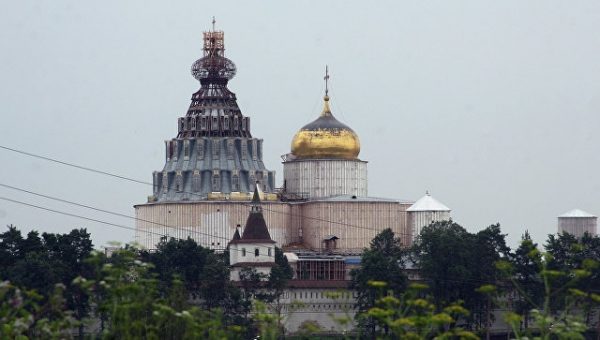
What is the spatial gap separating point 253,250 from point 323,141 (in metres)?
28.7

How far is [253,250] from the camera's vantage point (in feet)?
444

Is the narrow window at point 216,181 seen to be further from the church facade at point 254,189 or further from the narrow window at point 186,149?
the narrow window at point 186,149

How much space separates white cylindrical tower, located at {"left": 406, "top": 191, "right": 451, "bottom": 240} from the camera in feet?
518

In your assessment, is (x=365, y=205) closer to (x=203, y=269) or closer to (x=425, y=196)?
(x=425, y=196)

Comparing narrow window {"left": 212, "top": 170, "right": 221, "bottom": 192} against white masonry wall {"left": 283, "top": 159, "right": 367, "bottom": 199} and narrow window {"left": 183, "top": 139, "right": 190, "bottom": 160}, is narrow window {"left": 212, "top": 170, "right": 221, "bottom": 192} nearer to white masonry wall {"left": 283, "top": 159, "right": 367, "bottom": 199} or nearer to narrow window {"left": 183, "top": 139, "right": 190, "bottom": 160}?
narrow window {"left": 183, "top": 139, "right": 190, "bottom": 160}

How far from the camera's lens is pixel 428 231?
144 meters

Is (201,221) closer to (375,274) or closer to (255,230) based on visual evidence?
(255,230)

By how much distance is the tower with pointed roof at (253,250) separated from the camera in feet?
438

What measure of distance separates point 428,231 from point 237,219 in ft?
56.0

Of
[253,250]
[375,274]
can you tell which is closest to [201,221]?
[253,250]

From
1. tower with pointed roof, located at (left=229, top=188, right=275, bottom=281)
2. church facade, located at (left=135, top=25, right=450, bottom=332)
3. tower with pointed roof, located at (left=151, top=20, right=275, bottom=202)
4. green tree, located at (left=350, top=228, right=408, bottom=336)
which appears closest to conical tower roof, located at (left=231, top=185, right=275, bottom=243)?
tower with pointed roof, located at (left=229, top=188, right=275, bottom=281)

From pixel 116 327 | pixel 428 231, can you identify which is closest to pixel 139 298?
pixel 116 327

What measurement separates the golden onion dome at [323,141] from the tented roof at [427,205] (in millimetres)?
7305

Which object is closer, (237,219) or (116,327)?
(116,327)
